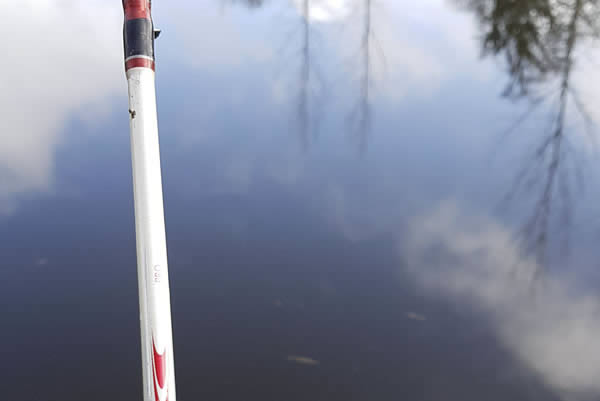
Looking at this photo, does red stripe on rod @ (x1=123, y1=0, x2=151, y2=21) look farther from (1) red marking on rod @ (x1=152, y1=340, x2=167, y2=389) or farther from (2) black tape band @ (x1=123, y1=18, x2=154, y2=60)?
A: (1) red marking on rod @ (x1=152, y1=340, x2=167, y2=389)

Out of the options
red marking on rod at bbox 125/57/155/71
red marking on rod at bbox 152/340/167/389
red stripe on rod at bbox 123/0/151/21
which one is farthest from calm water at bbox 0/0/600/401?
red stripe on rod at bbox 123/0/151/21

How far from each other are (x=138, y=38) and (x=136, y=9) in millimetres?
218

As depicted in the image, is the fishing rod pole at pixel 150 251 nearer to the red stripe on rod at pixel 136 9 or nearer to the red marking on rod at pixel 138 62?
the red marking on rod at pixel 138 62

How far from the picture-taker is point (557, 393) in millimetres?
4273

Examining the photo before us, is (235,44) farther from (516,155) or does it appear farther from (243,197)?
(516,155)

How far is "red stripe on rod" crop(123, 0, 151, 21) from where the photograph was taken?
11.7ft

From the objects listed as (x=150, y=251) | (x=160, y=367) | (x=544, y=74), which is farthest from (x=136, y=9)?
(x=544, y=74)

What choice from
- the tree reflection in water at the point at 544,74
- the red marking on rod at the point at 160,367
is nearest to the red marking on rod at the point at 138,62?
the red marking on rod at the point at 160,367

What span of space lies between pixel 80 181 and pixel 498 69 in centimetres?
642

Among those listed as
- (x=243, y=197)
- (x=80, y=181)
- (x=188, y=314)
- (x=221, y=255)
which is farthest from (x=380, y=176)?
(x=80, y=181)

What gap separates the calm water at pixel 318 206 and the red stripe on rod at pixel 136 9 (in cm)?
248

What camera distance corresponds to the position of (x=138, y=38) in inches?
139

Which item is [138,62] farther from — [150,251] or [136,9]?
[150,251]

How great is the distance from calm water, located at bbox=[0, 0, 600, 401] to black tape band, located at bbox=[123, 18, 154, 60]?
2314mm
